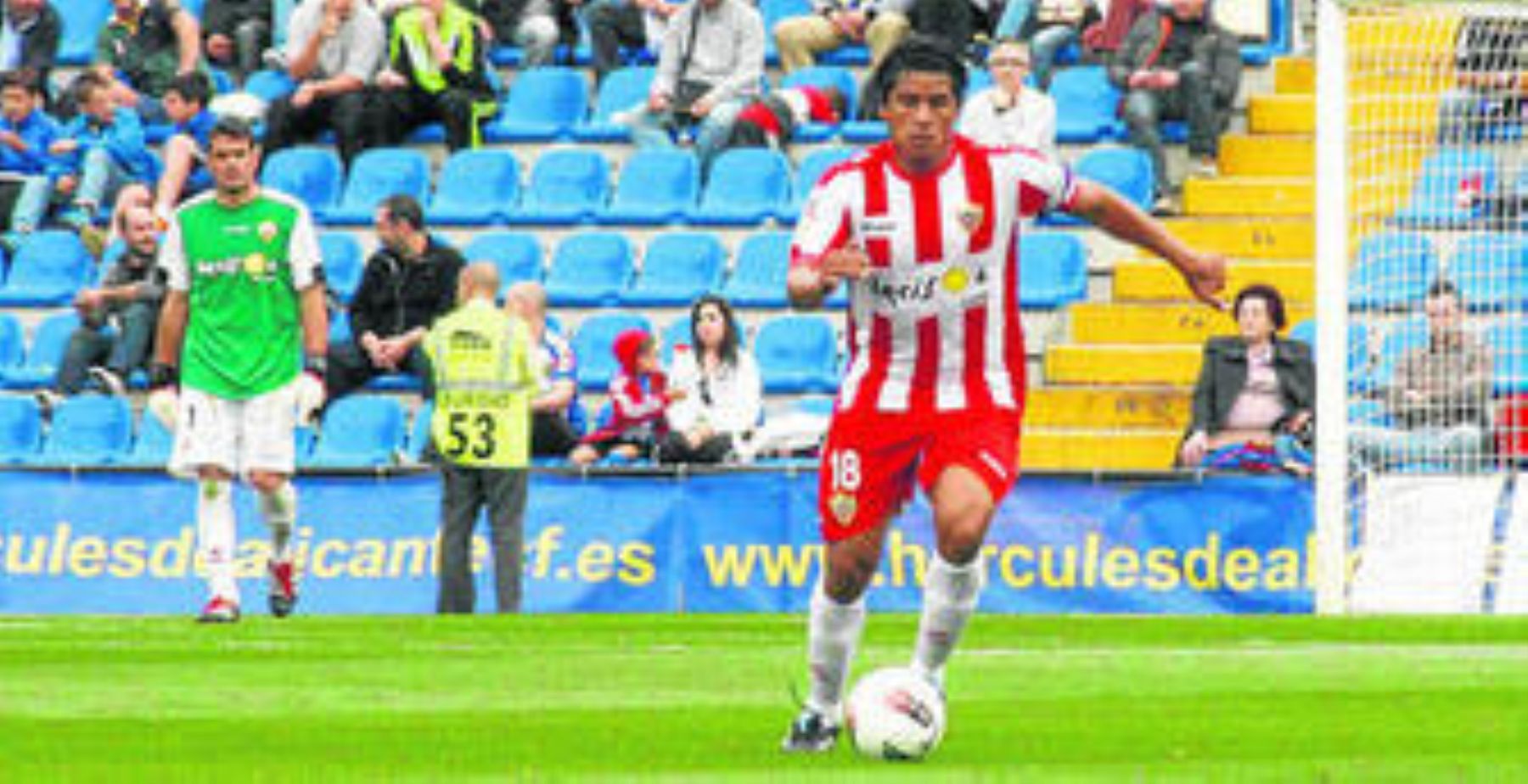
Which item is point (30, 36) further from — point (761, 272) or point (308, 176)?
point (761, 272)

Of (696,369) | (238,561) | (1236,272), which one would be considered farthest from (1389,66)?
(238,561)

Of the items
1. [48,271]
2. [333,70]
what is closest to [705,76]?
[333,70]

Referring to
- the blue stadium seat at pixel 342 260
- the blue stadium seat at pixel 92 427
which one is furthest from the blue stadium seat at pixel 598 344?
the blue stadium seat at pixel 92 427

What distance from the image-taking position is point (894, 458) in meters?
9.20

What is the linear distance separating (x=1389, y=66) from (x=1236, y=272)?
240 centimetres

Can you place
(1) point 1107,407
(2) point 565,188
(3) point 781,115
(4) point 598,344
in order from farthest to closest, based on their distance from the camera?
(2) point 565,188
(3) point 781,115
(4) point 598,344
(1) point 1107,407

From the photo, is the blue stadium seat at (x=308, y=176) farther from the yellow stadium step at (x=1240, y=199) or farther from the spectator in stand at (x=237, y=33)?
the yellow stadium step at (x=1240, y=199)

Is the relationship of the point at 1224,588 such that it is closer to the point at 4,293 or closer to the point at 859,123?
the point at 859,123

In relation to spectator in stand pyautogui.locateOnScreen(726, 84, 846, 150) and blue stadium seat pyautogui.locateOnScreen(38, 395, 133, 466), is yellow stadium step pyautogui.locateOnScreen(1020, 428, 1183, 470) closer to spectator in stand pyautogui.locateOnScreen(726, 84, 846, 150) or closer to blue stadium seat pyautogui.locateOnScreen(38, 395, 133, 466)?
spectator in stand pyautogui.locateOnScreen(726, 84, 846, 150)

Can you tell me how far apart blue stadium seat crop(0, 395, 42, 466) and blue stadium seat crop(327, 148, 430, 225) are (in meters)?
3.13

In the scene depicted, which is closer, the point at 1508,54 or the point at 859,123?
the point at 1508,54

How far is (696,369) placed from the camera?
65.1 feet

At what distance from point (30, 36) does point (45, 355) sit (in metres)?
4.08

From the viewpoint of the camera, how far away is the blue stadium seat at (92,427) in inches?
855
